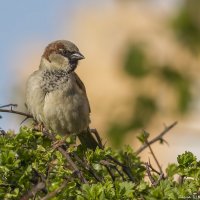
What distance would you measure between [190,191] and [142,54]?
87cm

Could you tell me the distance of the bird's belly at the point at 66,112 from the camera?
14.8ft

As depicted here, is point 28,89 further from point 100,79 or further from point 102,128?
point 100,79

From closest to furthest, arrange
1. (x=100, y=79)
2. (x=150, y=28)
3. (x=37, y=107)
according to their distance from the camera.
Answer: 1. (x=150, y=28)
2. (x=37, y=107)
3. (x=100, y=79)

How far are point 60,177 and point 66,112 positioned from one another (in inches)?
91.2

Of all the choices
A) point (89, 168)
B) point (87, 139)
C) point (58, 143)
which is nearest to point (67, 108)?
point (87, 139)

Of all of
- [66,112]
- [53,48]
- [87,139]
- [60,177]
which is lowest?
[60,177]

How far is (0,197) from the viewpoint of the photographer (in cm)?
206

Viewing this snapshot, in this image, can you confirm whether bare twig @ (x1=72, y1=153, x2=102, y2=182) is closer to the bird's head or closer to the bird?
the bird

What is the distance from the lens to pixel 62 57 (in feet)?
16.2

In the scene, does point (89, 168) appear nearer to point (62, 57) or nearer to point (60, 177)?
point (60, 177)

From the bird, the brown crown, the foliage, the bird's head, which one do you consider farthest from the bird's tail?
the foliage

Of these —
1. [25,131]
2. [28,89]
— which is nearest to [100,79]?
[28,89]

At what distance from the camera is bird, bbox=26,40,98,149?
4.51 meters

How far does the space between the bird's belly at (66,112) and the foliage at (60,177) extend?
194cm
